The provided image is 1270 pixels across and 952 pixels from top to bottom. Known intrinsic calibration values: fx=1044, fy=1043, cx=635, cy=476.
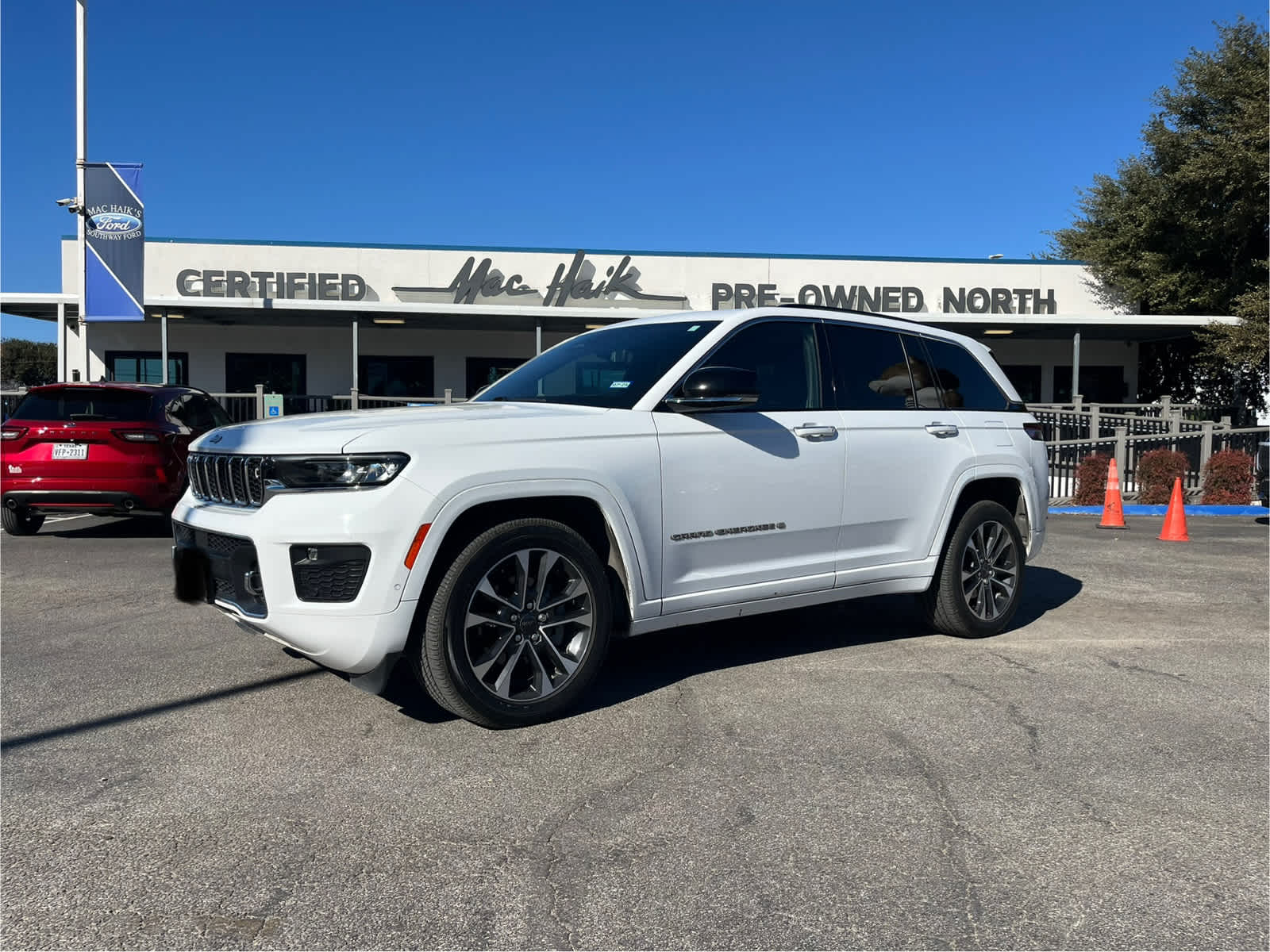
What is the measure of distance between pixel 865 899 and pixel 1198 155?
31.4 m

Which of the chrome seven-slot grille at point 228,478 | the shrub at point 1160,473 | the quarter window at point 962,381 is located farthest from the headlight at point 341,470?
the shrub at point 1160,473

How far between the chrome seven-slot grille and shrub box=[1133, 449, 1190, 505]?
14.1 m

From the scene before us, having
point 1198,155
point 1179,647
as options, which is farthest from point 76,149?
point 1198,155

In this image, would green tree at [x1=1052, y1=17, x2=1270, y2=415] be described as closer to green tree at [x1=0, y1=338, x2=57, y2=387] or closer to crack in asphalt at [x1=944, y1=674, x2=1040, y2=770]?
crack in asphalt at [x1=944, y1=674, x2=1040, y2=770]

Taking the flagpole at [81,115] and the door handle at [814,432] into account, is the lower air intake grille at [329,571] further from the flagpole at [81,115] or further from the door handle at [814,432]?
the flagpole at [81,115]

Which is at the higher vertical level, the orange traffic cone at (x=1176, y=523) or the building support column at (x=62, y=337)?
the building support column at (x=62, y=337)

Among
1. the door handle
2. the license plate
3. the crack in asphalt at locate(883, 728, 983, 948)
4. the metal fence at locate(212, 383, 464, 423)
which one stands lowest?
the crack in asphalt at locate(883, 728, 983, 948)

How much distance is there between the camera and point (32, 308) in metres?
22.5

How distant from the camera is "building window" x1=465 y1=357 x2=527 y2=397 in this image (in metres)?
25.4

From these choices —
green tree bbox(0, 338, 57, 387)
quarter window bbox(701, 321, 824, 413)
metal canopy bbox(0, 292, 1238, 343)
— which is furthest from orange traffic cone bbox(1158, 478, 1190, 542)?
green tree bbox(0, 338, 57, 387)

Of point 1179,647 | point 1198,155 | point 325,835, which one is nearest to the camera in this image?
point 325,835

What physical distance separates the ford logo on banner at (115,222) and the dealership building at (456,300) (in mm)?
4774

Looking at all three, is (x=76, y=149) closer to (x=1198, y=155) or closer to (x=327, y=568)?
(x=327, y=568)

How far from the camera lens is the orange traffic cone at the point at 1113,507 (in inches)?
474
